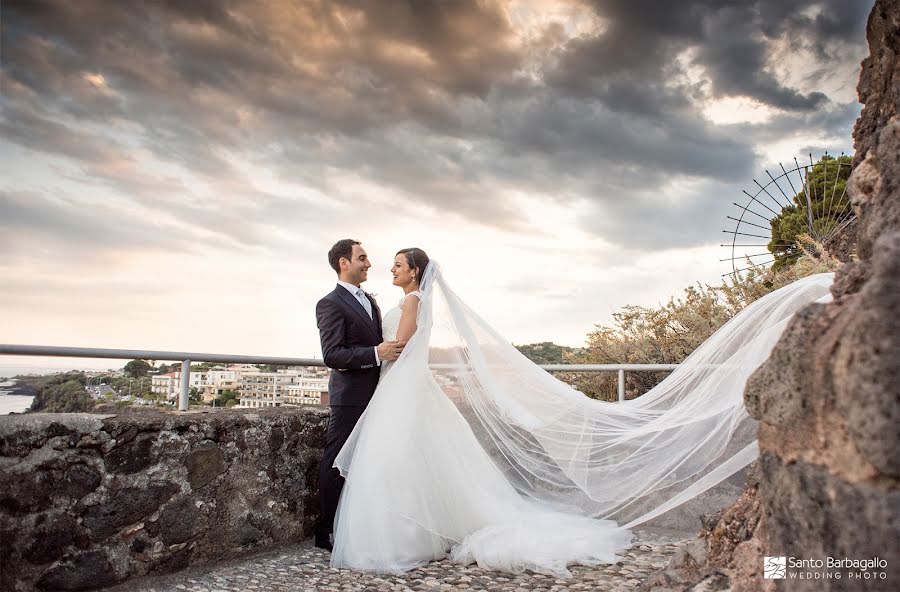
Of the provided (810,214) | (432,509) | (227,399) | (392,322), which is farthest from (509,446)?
(810,214)

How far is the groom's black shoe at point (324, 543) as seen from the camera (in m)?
3.97

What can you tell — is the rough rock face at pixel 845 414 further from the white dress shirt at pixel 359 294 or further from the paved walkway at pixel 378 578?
the white dress shirt at pixel 359 294

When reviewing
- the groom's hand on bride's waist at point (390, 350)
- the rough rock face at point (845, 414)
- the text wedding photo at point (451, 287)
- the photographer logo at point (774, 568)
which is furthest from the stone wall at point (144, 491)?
the photographer logo at point (774, 568)

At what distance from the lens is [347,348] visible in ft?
13.5

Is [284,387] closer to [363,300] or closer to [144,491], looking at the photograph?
[363,300]

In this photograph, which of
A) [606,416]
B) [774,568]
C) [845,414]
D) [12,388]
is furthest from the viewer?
[606,416]

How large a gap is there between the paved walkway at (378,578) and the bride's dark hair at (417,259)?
6.47 feet

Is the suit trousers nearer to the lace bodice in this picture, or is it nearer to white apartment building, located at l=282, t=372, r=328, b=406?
white apartment building, located at l=282, t=372, r=328, b=406

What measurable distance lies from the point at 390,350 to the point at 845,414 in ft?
10.1

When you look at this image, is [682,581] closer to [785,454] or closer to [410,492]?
[785,454]

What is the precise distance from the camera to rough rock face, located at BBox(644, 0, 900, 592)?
3.95 ft

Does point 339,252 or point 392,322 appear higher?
point 339,252

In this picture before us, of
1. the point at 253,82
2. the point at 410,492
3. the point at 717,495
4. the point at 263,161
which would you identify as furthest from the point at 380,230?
the point at 717,495

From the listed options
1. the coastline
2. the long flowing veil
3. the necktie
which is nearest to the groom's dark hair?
the necktie
